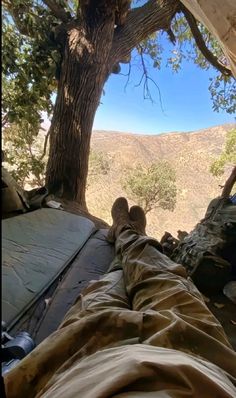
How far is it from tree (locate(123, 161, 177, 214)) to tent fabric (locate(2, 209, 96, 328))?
21.9ft

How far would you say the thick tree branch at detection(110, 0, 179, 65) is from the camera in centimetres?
354

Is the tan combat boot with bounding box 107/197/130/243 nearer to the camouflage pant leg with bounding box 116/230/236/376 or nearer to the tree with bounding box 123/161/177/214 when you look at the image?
the camouflage pant leg with bounding box 116/230/236/376

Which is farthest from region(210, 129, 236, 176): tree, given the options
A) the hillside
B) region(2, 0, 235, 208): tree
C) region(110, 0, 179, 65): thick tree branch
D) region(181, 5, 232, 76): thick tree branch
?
region(2, 0, 235, 208): tree

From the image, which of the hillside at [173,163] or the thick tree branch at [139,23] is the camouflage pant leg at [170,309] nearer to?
the thick tree branch at [139,23]

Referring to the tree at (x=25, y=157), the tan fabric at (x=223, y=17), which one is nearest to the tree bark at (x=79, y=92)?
the tree at (x=25, y=157)

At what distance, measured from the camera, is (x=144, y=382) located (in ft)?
1.59

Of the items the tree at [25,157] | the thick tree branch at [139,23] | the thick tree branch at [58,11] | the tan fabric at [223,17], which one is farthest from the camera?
the thick tree branch at [139,23]

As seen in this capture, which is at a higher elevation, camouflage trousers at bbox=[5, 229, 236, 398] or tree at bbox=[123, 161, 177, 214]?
camouflage trousers at bbox=[5, 229, 236, 398]

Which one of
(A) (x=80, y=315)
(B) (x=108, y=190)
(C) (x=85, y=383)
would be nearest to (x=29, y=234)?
(A) (x=80, y=315)

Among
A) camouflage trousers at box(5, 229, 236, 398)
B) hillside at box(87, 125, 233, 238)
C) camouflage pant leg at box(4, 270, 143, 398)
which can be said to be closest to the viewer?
camouflage trousers at box(5, 229, 236, 398)

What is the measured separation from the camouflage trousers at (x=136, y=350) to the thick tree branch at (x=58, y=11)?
3049 mm

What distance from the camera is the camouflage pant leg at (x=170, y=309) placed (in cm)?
68

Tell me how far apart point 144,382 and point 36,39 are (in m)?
3.40

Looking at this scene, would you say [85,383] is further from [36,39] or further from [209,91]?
[209,91]
